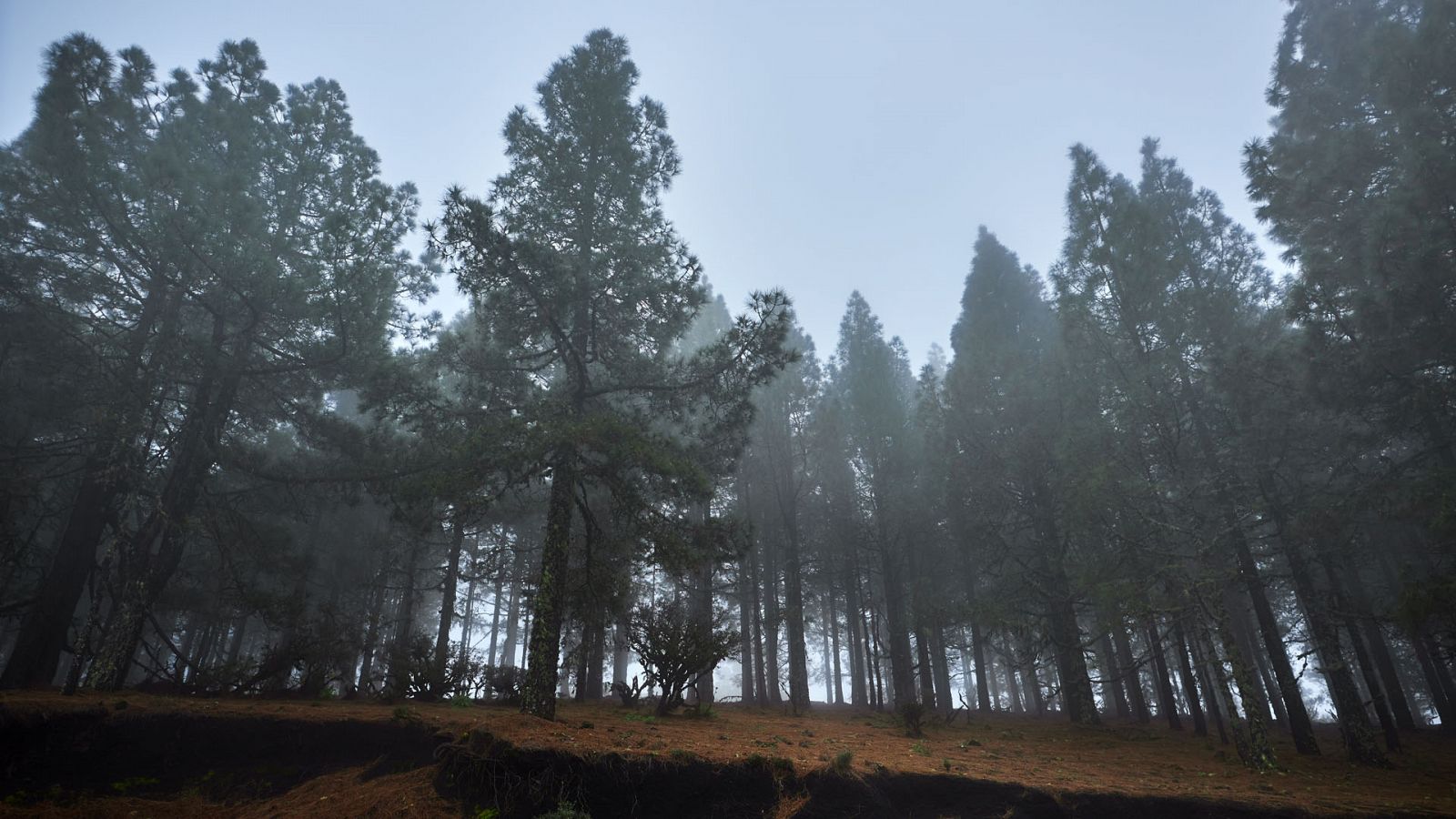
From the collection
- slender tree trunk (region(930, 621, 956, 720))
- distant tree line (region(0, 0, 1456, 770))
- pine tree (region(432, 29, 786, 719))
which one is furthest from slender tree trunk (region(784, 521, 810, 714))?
pine tree (region(432, 29, 786, 719))

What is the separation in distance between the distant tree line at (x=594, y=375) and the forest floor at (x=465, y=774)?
7.22 feet

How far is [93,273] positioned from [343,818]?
1356 cm

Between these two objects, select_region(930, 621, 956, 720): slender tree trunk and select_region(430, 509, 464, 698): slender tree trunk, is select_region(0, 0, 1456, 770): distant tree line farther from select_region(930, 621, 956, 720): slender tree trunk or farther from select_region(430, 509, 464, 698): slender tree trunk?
select_region(930, 621, 956, 720): slender tree trunk

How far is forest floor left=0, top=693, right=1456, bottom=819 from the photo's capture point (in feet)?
24.0

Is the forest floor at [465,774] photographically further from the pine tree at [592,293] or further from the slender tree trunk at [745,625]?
the slender tree trunk at [745,625]

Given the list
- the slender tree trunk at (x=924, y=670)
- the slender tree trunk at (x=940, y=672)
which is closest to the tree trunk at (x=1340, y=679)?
the slender tree trunk at (x=924, y=670)

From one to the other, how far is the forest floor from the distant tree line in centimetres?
220

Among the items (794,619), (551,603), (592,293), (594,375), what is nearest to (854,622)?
(794,619)

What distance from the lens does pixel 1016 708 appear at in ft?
104

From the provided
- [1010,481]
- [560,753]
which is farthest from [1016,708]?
[560,753]

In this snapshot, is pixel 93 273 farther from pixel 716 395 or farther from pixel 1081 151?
pixel 1081 151

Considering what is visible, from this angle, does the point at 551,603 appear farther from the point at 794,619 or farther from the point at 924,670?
the point at 924,670

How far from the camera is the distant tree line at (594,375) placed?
10930 millimetres

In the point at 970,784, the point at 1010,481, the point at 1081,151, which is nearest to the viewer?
the point at 970,784
